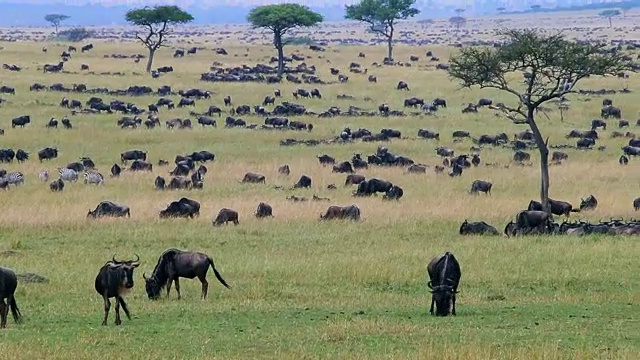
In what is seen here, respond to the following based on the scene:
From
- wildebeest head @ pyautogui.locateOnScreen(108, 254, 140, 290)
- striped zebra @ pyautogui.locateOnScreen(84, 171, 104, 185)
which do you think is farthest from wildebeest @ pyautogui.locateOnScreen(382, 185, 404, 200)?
wildebeest head @ pyautogui.locateOnScreen(108, 254, 140, 290)

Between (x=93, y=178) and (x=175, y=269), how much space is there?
18.3m

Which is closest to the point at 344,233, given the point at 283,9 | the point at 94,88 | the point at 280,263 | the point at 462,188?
the point at 280,263

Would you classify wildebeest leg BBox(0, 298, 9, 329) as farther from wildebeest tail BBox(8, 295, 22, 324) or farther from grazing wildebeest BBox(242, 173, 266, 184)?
grazing wildebeest BBox(242, 173, 266, 184)

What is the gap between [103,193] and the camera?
1350 inches

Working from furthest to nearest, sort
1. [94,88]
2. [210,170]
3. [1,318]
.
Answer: [94,88] < [210,170] < [1,318]

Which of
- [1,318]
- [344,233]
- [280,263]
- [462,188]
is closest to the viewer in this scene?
[1,318]

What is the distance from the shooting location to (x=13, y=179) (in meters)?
35.8

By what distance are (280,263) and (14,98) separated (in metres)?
40.0

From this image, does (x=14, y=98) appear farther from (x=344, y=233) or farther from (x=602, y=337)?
(x=602, y=337)

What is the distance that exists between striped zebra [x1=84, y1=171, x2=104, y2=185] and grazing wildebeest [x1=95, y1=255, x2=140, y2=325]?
2085 centimetres

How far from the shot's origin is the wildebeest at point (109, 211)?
95.3 ft

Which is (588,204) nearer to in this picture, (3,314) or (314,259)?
(314,259)

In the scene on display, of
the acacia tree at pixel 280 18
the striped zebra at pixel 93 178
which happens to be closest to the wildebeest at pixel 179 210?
the striped zebra at pixel 93 178

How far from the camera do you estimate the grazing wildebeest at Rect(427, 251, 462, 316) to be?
662 inches
